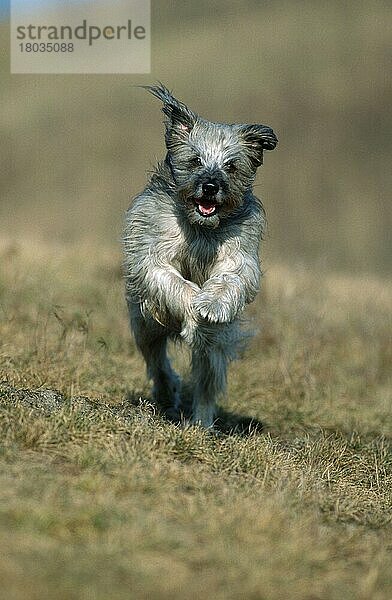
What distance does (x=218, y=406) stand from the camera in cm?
872

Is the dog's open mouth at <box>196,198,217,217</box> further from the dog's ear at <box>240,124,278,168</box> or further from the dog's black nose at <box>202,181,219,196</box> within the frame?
the dog's ear at <box>240,124,278,168</box>

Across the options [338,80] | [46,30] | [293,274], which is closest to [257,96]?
[338,80]

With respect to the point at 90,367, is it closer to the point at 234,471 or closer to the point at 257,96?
the point at 234,471

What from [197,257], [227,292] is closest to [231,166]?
[197,257]

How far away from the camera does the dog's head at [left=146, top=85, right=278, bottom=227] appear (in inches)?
266

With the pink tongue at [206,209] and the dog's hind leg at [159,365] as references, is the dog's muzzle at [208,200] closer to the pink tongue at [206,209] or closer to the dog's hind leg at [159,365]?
the pink tongue at [206,209]

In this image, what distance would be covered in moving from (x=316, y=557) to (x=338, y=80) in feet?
132

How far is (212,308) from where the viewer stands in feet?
21.5

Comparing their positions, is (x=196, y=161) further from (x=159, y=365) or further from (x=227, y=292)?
(x=159, y=365)

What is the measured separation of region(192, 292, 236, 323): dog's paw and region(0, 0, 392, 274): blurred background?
72.1 ft

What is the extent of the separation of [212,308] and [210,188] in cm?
81
